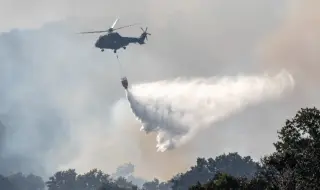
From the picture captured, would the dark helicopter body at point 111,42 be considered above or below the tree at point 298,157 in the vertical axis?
above

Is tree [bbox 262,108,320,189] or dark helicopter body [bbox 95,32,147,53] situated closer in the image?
tree [bbox 262,108,320,189]

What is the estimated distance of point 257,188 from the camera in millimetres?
78375

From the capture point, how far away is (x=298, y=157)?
68250mm

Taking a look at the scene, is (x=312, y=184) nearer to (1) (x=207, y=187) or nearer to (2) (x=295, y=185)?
(2) (x=295, y=185)

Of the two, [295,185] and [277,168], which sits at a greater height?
[277,168]

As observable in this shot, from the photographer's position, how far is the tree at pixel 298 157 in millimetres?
62859

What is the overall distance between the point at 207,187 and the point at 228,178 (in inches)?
108

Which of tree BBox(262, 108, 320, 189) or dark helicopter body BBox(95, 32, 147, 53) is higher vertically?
dark helicopter body BBox(95, 32, 147, 53)

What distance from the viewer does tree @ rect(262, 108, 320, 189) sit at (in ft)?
206

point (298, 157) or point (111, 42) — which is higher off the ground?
point (111, 42)

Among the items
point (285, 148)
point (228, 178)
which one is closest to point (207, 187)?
point (228, 178)

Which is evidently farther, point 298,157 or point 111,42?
point 111,42

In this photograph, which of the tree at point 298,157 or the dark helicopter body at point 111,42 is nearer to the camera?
the tree at point 298,157

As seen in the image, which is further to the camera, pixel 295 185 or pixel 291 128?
pixel 291 128
